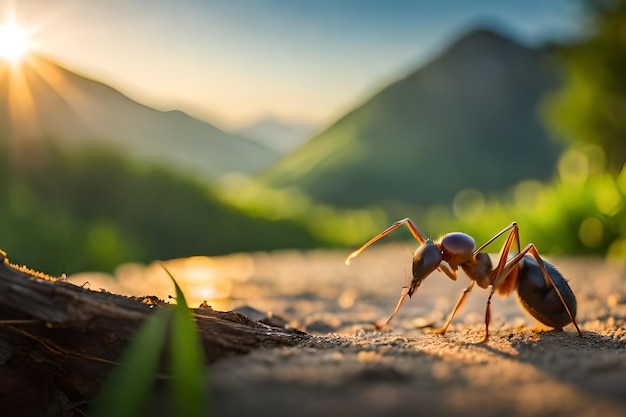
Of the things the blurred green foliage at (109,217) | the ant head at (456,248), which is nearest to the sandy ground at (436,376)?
the ant head at (456,248)

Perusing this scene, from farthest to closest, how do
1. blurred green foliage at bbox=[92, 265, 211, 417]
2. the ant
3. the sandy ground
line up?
the ant
blurred green foliage at bbox=[92, 265, 211, 417]
the sandy ground

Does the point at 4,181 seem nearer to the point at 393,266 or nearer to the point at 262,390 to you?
the point at 393,266

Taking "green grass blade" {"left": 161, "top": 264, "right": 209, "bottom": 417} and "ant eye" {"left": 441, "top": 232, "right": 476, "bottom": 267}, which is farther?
"ant eye" {"left": 441, "top": 232, "right": 476, "bottom": 267}

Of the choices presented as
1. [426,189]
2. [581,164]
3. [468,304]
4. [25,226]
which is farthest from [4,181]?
[426,189]

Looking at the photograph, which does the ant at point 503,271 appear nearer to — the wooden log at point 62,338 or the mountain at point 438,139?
the wooden log at point 62,338

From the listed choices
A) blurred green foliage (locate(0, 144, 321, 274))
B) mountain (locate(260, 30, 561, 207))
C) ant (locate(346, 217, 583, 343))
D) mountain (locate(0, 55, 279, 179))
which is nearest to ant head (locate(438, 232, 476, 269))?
ant (locate(346, 217, 583, 343))

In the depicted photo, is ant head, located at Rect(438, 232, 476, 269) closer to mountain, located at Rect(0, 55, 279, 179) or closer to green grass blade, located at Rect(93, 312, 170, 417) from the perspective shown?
green grass blade, located at Rect(93, 312, 170, 417)

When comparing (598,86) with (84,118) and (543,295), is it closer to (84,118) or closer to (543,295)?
(543,295)

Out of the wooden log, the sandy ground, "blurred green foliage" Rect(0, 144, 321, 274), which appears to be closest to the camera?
the sandy ground
